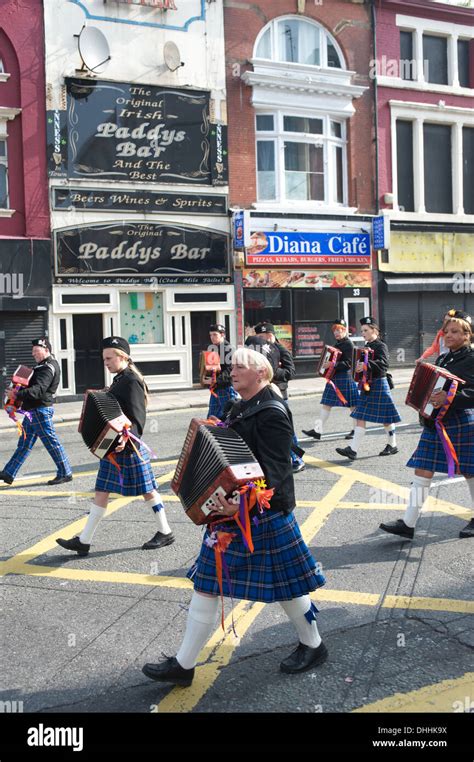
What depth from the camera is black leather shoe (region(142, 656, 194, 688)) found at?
3.90m

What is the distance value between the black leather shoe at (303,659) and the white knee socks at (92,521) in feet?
8.10

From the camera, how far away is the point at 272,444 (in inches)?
155

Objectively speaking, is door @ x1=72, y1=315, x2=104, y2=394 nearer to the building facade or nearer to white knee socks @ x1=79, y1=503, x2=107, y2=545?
the building facade

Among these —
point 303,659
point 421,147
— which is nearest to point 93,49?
point 421,147

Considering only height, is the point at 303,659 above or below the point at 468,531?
below

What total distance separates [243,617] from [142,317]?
606 inches

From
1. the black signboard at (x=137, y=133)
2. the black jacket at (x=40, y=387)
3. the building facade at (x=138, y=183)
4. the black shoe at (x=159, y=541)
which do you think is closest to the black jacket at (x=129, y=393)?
the black shoe at (x=159, y=541)

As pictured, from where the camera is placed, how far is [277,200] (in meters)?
21.0

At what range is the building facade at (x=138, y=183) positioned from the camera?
60.0 ft

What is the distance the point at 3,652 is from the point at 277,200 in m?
18.3

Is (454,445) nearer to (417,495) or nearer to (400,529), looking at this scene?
(417,495)

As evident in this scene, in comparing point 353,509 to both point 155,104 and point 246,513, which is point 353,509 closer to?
point 246,513

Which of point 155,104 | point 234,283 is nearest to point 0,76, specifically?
point 155,104

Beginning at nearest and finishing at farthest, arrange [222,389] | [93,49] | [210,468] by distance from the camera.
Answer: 1. [210,468]
2. [222,389]
3. [93,49]
